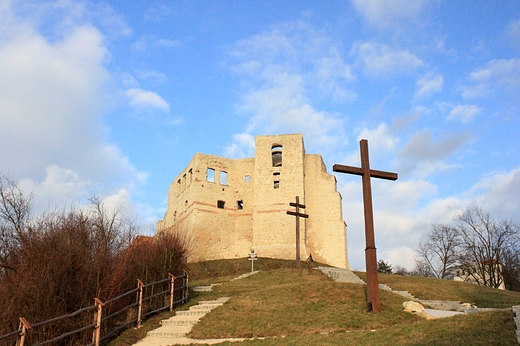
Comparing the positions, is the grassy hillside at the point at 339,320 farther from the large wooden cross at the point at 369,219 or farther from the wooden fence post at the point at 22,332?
the wooden fence post at the point at 22,332

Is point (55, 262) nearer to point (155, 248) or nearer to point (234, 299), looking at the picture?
point (155, 248)

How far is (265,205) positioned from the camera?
39062 millimetres

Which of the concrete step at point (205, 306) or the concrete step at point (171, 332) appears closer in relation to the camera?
the concrete step at point (171, 332)

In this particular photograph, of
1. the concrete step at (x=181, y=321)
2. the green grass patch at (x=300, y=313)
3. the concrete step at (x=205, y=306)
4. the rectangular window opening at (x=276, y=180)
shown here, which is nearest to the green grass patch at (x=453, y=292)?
the green grass patch at (x=300, y=313)

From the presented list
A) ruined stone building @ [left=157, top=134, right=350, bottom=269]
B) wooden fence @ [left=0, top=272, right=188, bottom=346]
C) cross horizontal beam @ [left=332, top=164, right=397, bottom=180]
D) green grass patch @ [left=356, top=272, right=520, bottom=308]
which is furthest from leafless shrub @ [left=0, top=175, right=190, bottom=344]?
ruined stone building @ [left=157, top=134, right=350, bottom=269]

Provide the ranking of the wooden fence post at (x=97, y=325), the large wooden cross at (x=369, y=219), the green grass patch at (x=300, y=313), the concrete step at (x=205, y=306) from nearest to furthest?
1. the wooden fence post at (x=97, y=325)
2. the green grass patch at (x=300, y=313)
3. the large wooden cross at (x=369, y=219)
4. the concrete step at (x=205, y=306)

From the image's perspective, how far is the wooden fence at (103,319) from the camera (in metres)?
9.25

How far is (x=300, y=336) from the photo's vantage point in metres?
10.4

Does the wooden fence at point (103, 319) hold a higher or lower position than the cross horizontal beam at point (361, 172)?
lower

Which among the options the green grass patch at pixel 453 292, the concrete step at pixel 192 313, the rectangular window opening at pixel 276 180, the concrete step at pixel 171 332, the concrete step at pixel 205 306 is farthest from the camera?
the rectangular window opening at pixel 276 180

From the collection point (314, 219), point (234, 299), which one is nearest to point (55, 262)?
point (234, 299)

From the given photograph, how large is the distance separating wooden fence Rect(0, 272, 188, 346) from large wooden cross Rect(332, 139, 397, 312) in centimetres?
623

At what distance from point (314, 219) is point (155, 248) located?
970 inches

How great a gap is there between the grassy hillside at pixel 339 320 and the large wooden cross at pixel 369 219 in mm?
502
